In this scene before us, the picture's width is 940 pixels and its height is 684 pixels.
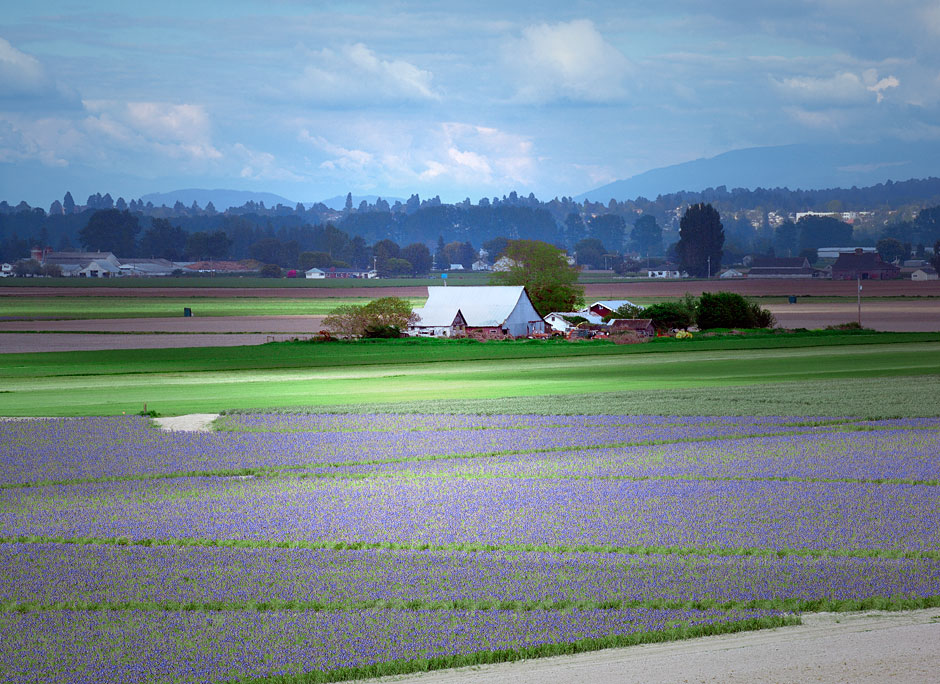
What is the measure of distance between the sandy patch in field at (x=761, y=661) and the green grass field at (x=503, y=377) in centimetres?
2023

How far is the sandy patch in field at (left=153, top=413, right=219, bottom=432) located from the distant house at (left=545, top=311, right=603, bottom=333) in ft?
154

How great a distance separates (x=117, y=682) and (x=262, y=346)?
5474cm

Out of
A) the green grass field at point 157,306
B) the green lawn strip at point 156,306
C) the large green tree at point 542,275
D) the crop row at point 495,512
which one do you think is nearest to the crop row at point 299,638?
the crop row at point 495,512

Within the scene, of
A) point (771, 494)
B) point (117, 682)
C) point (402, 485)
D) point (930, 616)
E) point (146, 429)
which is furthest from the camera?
point (146, 429)

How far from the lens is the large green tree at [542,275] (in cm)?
8688

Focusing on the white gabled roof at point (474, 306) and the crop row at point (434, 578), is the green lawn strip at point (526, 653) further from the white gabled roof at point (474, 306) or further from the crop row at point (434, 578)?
the white gabled roof at point (474, 306)

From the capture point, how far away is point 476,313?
76562mm

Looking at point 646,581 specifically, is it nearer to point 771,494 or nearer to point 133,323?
point 771,494

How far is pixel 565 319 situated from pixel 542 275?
26.3 feet

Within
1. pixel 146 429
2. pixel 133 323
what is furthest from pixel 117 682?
pixel 133 323

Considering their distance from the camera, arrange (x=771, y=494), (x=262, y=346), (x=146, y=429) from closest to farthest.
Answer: (x=771, y=494) → (x=146, y=429) → (x=262, y=346)

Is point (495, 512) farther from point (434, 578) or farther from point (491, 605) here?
point (491, 605)

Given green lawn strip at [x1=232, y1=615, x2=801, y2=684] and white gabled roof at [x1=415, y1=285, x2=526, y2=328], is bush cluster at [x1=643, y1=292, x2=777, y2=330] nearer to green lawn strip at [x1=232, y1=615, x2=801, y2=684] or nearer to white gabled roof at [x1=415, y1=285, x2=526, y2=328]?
white gabled roof at [x1=415, y1=285, x2=526, y2=328]

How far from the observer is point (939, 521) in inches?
698
